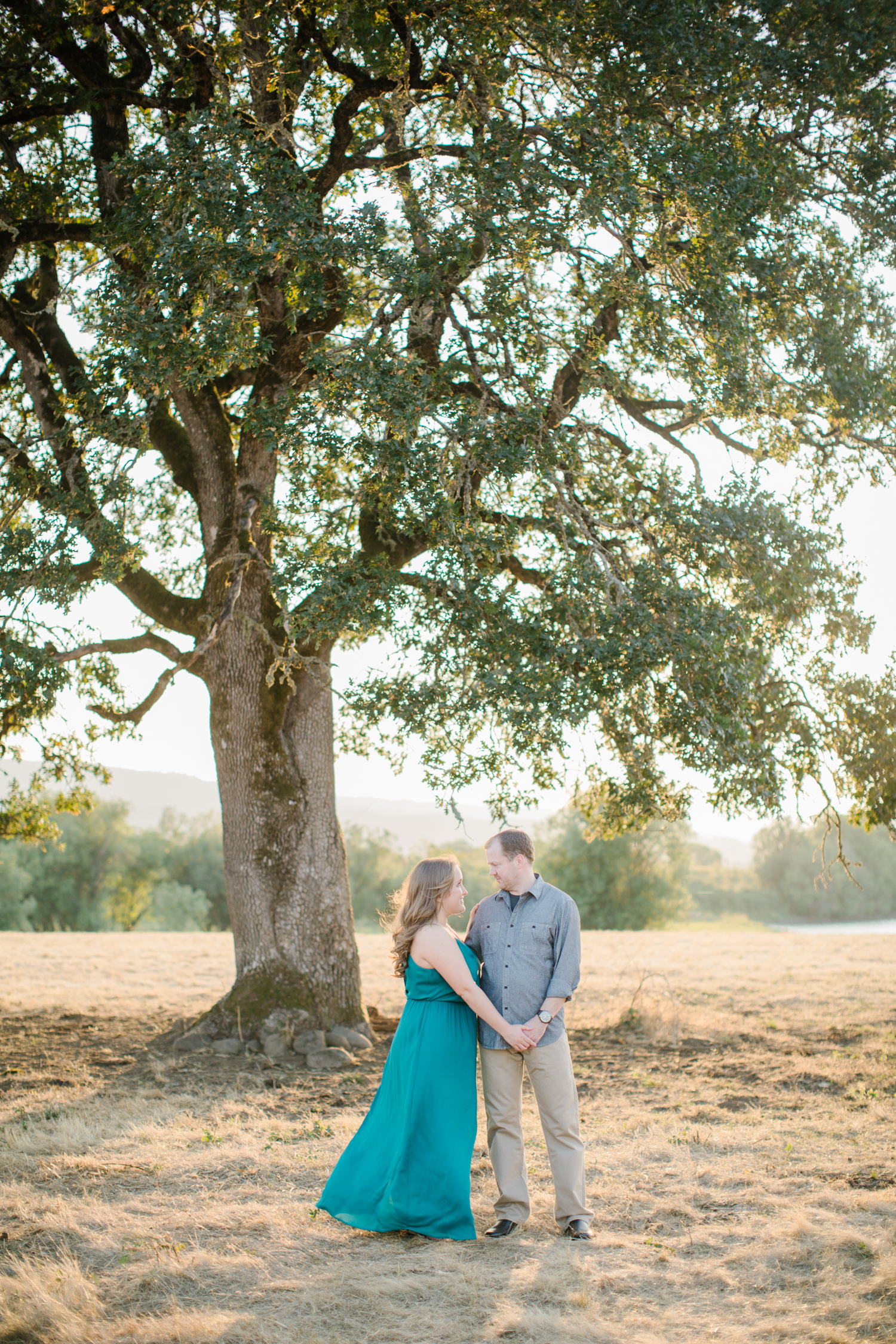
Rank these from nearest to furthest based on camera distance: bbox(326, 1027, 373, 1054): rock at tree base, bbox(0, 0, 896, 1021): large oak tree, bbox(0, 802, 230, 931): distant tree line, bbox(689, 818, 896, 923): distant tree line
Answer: bbox(0, 0, 896, 1021): large oak tree, bbox(326, 1027, 373, 1054): rock at tree base, bbox(0, 802, 230, 931): distant tree line, bbox(689, 818, 896, 923): distant tree line

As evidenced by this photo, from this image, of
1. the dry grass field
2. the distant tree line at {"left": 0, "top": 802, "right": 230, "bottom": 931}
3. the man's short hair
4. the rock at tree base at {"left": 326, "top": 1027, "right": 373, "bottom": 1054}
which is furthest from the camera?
the distant tree line at {"left": 0, "top": 802, "right": 230, "bottom": 931}

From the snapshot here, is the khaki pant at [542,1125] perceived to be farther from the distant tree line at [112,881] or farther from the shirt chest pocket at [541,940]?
the distant tree line at [112,881]

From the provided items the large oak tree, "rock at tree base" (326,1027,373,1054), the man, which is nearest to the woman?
the man

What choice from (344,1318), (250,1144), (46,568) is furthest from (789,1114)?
(46,568)

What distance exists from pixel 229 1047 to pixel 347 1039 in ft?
3.67

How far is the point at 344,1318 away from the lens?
3.69 meters

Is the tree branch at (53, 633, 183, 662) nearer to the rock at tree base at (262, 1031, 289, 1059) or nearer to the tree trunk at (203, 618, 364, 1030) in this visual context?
the tree trunk at (203, 618, 364, 1030)

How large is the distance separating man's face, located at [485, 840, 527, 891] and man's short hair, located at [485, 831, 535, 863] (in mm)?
12

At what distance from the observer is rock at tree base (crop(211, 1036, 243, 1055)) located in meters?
9.18

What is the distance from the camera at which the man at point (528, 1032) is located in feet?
15.6

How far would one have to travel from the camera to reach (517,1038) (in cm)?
475

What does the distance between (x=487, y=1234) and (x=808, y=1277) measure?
1.48 metres

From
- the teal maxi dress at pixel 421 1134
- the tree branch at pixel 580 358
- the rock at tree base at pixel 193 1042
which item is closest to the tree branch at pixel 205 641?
the tree branch at pixel 580 358

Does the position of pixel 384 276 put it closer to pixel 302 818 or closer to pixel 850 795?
pixel 302 818
